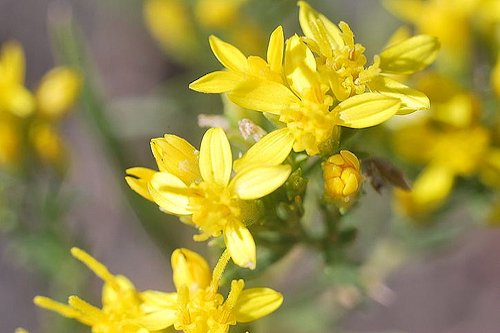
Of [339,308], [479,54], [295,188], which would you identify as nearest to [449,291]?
[339,308]

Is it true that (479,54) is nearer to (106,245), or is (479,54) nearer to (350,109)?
(350,109)

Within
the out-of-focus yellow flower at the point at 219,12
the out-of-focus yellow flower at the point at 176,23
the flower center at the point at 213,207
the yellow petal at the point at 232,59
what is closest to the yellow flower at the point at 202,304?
the flower center at the point at 213,207

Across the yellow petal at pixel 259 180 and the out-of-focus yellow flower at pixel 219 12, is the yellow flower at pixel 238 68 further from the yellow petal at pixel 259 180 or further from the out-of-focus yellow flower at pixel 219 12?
the out-of-focus yellow flower at pixel 219 12

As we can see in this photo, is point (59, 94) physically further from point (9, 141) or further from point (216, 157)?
point (216, 157)

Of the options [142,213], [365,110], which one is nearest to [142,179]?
[365,110]

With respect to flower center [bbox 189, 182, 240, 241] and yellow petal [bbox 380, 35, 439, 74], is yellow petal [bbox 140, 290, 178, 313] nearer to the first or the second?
flower center [bbox 189, 182, 240, 241]

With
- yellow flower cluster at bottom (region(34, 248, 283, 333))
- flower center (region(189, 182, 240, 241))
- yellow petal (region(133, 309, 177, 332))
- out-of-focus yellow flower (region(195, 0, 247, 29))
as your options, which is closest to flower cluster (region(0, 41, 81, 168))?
out-of-focus yellow flower (region(195, 0, 247, 29))
